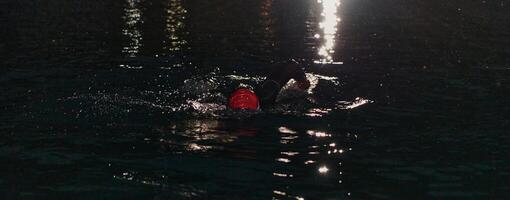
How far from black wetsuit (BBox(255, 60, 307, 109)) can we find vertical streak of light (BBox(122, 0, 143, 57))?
9.94 m

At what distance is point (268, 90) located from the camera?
62.4 feet

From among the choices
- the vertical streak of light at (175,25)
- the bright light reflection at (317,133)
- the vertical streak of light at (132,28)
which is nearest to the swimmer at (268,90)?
the bright light reflection at (317,133)

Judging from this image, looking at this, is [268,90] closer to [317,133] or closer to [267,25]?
[317,133]

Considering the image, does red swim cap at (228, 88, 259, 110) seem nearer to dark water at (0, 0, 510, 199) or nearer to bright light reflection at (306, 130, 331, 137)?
dark water at (0, 0, 510, 199)

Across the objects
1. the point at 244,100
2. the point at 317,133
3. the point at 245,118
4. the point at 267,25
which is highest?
the point at 267,25

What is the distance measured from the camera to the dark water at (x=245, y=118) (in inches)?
516

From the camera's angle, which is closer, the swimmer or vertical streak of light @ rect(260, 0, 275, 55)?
the swimmer

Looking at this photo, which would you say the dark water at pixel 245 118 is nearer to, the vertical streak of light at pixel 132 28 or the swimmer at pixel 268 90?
the vertical streak of light at pixel 132 28

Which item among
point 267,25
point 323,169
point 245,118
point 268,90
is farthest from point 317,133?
point 267,25

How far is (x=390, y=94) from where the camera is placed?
827 inches

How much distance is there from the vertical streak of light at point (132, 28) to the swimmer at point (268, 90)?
9.96 metres

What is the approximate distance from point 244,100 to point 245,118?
0.62m

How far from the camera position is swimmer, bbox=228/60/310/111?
18203mm

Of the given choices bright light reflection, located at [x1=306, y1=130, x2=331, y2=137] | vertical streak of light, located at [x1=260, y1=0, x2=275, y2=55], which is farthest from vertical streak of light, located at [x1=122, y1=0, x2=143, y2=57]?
bright light reflection, located at [x1=306, y1=130, x2=331, y2=137]
